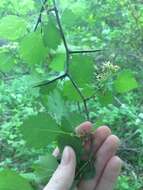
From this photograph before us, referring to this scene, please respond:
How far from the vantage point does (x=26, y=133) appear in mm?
463

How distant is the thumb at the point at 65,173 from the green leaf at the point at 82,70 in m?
0.10

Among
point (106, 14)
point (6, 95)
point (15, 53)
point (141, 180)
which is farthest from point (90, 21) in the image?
point (15, 53)

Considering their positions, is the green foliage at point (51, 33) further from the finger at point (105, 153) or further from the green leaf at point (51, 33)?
the finger at point (105, 153)

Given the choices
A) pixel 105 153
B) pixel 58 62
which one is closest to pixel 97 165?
pixel 105 153

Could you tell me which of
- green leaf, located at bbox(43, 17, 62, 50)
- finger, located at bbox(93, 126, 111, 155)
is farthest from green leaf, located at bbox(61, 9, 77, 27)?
finger, located at bbox(93, 126, 111, 155)

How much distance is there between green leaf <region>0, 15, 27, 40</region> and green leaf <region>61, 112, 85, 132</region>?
0.43ft

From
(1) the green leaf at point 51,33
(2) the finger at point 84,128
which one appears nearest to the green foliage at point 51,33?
(1) the green leaf at point 51,33

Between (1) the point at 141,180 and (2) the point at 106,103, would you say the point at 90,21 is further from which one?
(2) the point at 106,103

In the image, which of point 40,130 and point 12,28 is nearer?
point 40,130

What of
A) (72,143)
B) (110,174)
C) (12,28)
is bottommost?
(110,174)

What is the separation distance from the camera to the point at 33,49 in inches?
21.5

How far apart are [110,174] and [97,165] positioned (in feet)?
0.20

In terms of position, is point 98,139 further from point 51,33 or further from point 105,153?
point 51,33

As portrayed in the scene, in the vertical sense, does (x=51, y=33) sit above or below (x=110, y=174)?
above
